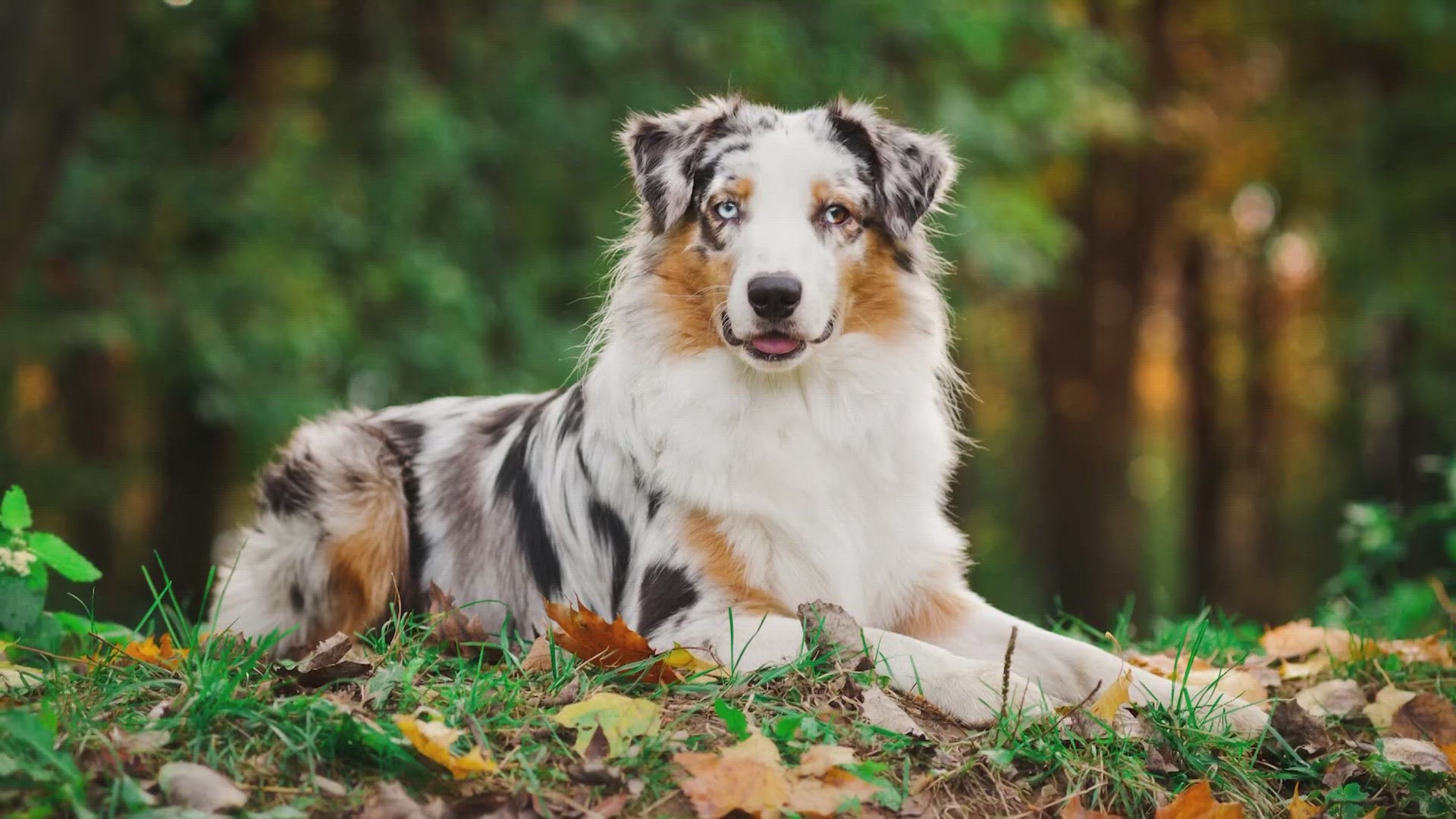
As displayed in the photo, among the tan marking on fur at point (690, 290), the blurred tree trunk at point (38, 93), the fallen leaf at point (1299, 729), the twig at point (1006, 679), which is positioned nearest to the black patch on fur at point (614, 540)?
the tan marking on fur at point (690, 290)

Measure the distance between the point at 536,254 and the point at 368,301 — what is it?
1.43 meters

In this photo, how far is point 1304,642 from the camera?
4.66 m

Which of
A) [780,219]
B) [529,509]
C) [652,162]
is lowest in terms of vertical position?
[529,509]

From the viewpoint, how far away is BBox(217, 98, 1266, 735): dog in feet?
12.7

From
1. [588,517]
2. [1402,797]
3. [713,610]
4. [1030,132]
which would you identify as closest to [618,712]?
[713,610]

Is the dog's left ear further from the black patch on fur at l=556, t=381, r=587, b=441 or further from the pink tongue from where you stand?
the black patch on fur at l=556, t=381, r=587, b=441

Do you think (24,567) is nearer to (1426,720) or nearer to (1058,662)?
(1058,662)

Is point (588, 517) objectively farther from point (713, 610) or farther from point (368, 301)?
point (368, 301)

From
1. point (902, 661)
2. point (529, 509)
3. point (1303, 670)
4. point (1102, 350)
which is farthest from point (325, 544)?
point (1102, 350)

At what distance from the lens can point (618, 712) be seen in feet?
9.83

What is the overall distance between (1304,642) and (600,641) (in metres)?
2.69

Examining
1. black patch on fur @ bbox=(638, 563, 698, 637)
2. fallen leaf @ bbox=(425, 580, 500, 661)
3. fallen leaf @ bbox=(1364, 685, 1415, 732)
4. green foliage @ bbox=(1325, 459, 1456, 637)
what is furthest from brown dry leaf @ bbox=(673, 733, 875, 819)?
green foliage @ bbox=(1325, 459, 1456, 637)

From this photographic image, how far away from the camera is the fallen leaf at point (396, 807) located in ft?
8.68

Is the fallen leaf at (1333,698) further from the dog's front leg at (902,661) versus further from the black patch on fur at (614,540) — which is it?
the black patch on fur at (614,540)
